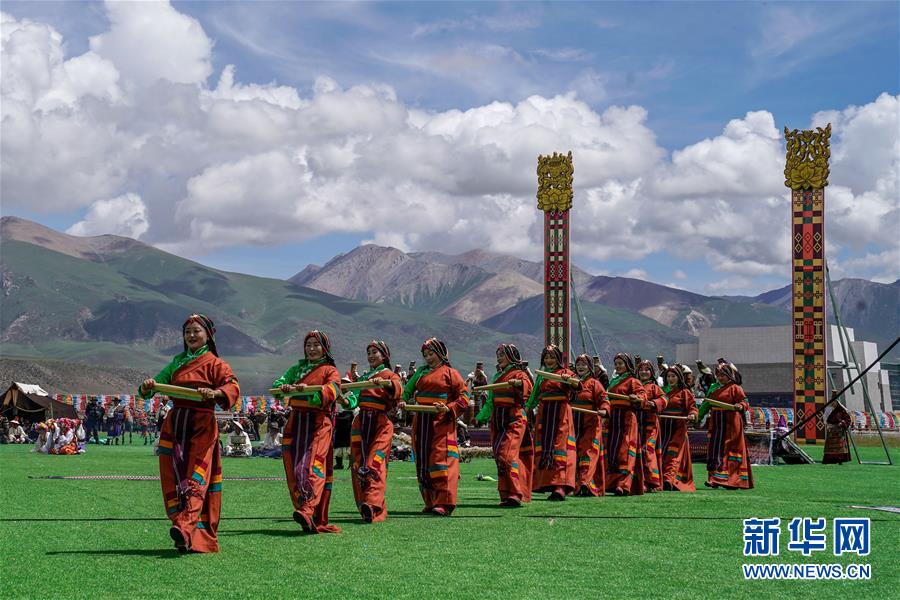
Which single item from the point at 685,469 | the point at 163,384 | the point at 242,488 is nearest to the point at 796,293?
the point at 685,469

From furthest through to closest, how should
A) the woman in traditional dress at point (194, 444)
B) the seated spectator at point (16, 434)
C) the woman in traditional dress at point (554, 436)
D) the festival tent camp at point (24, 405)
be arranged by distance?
the festival tent camp at point (24, 405) → the seated spectator at point (16, 434) → the woman in traditional dress at point (554, 436) → the woman in traditional dress at point (194, 444)

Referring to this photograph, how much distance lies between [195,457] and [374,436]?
9.46 feet

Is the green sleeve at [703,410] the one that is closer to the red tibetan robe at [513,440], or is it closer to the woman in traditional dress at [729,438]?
the woman in traditional dress at [729,438]

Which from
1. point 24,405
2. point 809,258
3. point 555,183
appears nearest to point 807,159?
point 809,258

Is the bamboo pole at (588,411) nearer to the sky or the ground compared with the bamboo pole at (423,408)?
nearer to the sky

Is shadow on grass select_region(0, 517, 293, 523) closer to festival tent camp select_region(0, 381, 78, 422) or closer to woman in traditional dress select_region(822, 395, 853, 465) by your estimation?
woman in traditional dress select_region(822, 395, 853, 465)

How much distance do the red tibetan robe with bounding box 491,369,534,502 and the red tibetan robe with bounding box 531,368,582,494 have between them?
0.26m

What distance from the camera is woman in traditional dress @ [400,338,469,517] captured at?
480 inches

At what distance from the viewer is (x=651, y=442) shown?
16.3 metres

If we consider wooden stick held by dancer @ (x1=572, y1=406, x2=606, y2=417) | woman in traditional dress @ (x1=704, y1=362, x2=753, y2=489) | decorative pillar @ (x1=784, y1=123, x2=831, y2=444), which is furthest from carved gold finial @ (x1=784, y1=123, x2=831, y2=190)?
wooden stick held by dancer @ (x1=572, y1=406, x2=606, y2=417)

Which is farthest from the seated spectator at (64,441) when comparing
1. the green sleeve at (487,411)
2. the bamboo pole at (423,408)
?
the bamboo pole at (423,408)

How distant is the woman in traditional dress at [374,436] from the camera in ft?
37.0

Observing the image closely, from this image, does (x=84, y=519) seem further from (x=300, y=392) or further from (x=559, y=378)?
(x=559, y=378)

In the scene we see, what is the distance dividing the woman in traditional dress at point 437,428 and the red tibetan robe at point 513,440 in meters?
1.07
